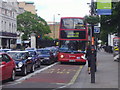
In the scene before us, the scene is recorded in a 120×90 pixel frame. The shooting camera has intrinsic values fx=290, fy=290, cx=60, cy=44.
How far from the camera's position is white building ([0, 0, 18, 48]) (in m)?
61.8

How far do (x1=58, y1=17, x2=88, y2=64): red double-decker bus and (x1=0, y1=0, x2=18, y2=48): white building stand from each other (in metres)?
34.6

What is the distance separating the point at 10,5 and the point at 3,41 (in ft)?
32.4

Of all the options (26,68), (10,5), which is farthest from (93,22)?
(10,5)

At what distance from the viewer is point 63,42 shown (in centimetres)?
2641

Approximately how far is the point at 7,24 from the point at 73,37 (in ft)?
137

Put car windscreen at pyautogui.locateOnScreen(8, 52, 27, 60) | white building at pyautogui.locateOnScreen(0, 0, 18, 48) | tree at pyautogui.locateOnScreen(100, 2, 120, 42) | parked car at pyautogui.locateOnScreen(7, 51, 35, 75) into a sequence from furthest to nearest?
white building at pyautogui.locateOnScreen(0, 0, 18, 48)
tree at pyautogui.locateOnScreen(100, 2, 120, 42)
car windscreen at pyautogui.locateOnScreen(8, 52, 27, 60)
parked car at pyautogui.locateOnScreen(7, 51, 35, 75)

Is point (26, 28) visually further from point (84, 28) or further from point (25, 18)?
point (84, 28)

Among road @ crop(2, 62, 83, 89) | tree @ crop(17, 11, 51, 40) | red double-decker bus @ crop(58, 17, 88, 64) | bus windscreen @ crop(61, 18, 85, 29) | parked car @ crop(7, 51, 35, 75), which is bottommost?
road @ crop(2, 62, 83, 89)

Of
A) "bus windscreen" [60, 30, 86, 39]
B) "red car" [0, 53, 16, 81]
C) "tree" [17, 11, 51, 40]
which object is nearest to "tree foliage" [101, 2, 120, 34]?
"bus windscreen" [60, 30, 86, 39]

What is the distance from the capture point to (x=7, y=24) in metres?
65.5

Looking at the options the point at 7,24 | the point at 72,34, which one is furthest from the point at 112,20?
the point at 7,24

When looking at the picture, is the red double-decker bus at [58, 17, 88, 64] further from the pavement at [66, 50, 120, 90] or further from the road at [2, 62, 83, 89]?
the road at [2, 62, 83, 89]

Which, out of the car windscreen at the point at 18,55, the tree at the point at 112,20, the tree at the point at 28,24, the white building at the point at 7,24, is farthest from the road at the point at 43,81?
the tree at the point at 28,24

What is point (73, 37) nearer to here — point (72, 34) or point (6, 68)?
point (72, 34)
